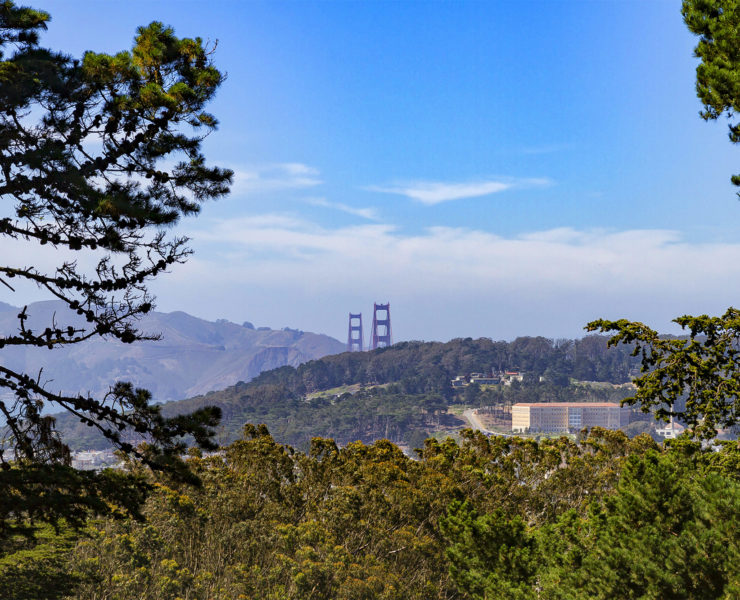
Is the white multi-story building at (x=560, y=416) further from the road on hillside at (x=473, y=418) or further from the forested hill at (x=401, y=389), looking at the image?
the road on hillside at (x=473, y=418)

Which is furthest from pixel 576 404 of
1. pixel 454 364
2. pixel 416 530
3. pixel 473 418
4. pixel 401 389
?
pixel 416 530

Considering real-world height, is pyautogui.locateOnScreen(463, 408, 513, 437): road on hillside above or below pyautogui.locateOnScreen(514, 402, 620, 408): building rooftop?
below

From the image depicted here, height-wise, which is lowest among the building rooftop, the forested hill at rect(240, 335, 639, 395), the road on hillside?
the road on hillside

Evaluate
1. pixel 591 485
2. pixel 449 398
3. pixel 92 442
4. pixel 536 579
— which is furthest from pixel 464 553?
pixel 449 398

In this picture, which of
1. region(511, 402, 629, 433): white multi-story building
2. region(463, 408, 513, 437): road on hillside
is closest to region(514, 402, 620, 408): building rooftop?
region(511, 402, 629, 433): white multi-story building

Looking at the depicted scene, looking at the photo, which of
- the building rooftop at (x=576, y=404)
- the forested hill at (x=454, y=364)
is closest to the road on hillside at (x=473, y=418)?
the building rooftop at (x=576, y=404)

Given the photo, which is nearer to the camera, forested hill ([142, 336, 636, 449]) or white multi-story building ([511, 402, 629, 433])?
forested hill ([142, 336, 636, 449])

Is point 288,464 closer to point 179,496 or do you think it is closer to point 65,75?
point 179,496

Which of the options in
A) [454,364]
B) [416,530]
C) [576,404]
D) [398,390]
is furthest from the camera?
[454,364]

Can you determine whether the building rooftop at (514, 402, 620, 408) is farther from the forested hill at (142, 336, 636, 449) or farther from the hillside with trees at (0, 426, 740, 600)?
the hillside with trees at (0, 426, 740, 600)

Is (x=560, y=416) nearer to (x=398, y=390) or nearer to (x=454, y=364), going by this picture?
(x=398, y=390)

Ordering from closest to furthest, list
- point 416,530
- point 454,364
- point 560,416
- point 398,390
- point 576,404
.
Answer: point 416,530 → point 560,416 → point 576,404 → point 398,390 → point 454,364
